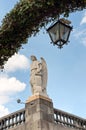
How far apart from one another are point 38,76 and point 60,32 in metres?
9.90

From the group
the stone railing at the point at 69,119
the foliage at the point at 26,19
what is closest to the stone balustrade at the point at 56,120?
the stone railing at the point at 69,119

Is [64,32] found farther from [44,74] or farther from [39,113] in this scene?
[44,74]

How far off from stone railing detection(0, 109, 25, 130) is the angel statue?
43.3 inches

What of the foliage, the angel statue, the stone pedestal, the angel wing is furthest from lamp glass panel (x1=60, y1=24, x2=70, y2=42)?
the angel wing

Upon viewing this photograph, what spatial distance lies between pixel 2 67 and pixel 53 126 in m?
9.31

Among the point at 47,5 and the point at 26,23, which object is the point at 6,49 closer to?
the point at 26,23

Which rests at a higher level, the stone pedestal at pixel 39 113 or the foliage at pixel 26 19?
the foliage at pixel 26 19

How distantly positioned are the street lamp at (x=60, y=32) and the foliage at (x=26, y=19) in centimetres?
21

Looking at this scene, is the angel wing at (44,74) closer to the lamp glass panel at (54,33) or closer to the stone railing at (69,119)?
the stone railing at (69,119)

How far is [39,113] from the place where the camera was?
14305 mm

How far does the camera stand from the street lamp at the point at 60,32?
17.2 ft

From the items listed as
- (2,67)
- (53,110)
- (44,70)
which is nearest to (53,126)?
(53,110)

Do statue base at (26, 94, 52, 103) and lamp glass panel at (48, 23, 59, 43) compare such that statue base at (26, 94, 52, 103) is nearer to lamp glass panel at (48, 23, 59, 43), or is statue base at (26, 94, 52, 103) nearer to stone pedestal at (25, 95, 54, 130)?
stone pedestal at (25, 95, 54, 130)

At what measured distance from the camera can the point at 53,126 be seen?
14.8 metres
